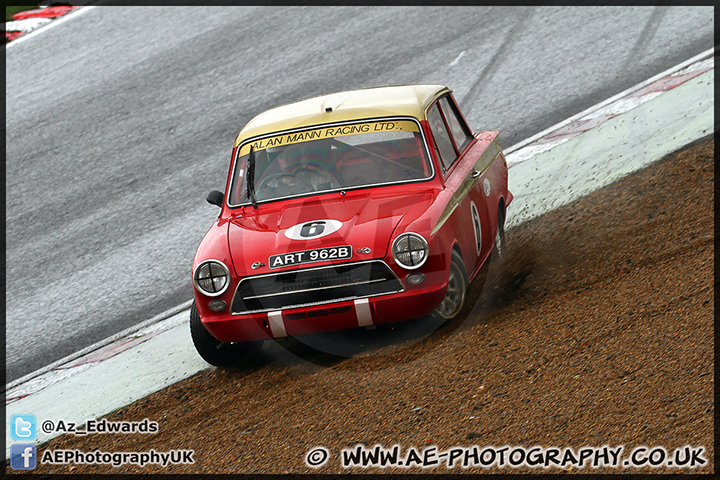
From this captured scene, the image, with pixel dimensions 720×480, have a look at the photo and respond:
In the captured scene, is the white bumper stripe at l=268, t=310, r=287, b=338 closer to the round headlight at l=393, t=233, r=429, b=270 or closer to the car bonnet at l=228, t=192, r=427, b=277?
the car bonnet at l=228, t=192, r=427, b=277

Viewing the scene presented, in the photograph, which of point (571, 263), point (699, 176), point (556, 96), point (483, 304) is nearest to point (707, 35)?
point (556, 96)

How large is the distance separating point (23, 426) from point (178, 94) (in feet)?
22.0

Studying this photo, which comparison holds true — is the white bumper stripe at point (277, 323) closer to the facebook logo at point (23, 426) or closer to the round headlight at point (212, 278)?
the round headlight at point (212, 278)

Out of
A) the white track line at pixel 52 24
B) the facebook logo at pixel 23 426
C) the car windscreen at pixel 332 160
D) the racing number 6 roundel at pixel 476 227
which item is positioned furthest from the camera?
the white track line at pixel 52 24

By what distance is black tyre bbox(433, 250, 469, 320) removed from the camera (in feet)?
16.6

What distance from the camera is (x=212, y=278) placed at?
5074mm

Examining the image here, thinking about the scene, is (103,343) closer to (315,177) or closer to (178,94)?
(315,177)

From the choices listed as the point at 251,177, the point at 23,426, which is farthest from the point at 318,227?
the point at 23,426

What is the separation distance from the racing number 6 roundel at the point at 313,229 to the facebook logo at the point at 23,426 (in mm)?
2117

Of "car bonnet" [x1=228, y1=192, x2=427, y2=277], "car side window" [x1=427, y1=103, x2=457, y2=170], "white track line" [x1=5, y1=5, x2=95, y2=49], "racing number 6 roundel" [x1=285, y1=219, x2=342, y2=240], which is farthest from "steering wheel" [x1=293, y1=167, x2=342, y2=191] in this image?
"white track line" [x1=5, y1=5, x2=95, y2=49]

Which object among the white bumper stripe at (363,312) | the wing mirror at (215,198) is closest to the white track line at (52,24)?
the wing mirror at (215,198)

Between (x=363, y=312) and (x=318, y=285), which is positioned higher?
(x=318, y=285)

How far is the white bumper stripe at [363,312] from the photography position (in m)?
4.85

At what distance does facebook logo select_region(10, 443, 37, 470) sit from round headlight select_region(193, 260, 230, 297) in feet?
4.60
